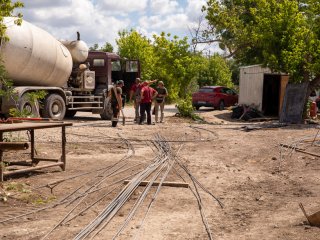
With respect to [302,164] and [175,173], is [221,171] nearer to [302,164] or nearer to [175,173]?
[175,173]

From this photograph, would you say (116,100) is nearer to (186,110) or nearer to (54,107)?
(54,107)

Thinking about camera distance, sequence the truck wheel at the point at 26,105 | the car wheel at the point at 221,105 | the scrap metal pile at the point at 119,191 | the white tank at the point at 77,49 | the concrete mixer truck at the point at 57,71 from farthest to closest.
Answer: the car wheel at the point at 221,105 < the white tank at the point at 77,49 < the truck wheel at the point at 26,105 < the concrete mixer truck at the point at 57,71 < the scrap metal pile at the point at 119,191

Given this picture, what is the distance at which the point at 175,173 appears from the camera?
29.4 ft

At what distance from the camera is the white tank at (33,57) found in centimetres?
1529

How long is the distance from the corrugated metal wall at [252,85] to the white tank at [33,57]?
10.8 m

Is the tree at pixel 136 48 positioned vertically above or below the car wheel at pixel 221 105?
above

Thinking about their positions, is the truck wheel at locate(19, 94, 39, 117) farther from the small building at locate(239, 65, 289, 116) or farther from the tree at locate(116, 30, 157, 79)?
the tree at locate(116, 30, 157, 79)

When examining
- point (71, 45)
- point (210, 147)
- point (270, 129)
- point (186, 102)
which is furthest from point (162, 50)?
point (210, 147)

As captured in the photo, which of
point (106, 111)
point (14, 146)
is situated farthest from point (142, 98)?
point (14, 146)

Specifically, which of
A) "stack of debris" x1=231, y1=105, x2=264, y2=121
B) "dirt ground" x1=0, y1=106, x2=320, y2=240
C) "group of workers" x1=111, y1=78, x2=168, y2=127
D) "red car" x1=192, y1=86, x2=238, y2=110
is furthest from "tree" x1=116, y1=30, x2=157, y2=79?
"dirt ground" x1=0, y1=106, x2=320, y2=240

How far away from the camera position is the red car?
3053 centimetres

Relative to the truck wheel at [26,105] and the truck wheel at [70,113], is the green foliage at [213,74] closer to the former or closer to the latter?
the truck wheel at [70,113]

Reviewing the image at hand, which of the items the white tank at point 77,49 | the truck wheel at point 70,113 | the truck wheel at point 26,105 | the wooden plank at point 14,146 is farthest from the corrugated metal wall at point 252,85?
the wooden plank at point 14,146

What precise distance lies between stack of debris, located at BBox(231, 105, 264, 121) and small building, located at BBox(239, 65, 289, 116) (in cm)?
59
